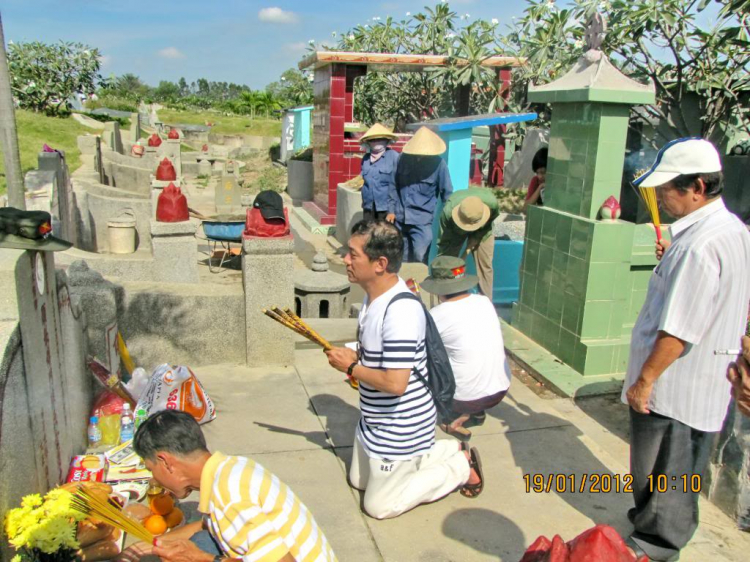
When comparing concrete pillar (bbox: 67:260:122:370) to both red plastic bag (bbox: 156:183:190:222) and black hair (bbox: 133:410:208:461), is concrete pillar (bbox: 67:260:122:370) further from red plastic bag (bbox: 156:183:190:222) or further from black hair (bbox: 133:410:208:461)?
red plastic bag (bbox: 156:183:190:222)

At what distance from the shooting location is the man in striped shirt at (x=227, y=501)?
226 centimetres

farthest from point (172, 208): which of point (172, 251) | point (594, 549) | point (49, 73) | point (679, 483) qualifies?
point (49, 73)

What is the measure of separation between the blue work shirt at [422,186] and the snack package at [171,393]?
415 centimetres

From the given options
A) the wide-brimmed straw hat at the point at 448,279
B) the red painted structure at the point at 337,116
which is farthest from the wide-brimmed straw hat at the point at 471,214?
the red painted structure at the point at 337,116

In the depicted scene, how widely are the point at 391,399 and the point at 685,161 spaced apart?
1.78 metres

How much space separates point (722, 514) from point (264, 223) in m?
3.64

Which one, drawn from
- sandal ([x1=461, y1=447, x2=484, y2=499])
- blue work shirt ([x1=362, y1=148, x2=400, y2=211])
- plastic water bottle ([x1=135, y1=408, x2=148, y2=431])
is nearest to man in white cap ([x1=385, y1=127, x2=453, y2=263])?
blue work shirt ([x1=362, y1=148, x2=400, y2=211])

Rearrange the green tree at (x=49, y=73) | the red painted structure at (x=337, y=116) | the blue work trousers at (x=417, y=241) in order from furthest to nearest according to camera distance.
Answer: the green tree at (x=49, y=73) → the red painted structure at (x=337, y=116) → the blue work trousers at (x=417, y=241)

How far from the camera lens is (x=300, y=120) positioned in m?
22.3

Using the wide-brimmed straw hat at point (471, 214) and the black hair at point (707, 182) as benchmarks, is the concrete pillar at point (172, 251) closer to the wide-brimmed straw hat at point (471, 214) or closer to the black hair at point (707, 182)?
the wide-brimmed straw hat at point (471, 214)

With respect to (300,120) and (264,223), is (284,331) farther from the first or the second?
(300,120)

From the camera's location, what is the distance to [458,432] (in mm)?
4375

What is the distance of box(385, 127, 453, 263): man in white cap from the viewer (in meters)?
7.80

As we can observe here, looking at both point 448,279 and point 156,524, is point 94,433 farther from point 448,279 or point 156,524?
point 448,279
